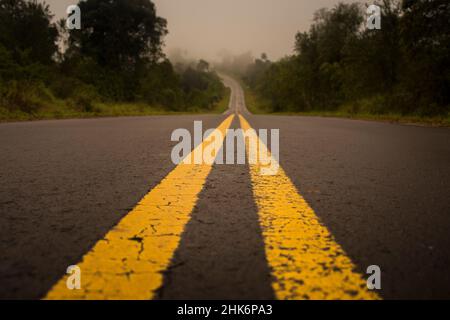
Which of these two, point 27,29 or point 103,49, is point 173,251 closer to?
point 27,29

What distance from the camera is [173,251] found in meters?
1.21

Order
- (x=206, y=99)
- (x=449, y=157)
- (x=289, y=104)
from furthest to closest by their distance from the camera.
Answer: (x=206, y=99), (x=289, y=104), (x=449, y=157)

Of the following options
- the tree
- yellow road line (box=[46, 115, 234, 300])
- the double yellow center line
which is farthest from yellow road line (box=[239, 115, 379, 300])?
the tree

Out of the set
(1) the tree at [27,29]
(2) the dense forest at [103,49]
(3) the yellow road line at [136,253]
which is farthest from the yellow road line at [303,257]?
(1) the tree at [27,29]

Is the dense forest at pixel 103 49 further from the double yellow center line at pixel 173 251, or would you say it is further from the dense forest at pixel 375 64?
the double yellow center line at pixel 173 251

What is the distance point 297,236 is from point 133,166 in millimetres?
2006

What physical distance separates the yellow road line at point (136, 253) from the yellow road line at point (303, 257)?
1.14 feet

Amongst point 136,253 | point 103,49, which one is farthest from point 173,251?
point 103,49

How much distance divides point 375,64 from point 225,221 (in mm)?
32579

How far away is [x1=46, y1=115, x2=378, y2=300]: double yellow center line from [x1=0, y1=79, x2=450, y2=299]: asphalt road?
4 centimetres

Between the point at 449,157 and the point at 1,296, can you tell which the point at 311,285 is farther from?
the point at 449,157

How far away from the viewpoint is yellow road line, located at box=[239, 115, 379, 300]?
3.14 feet

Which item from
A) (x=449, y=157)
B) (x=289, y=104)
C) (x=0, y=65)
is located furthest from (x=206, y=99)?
(x=449, y=157)

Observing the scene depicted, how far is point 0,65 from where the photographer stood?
1049 inches
